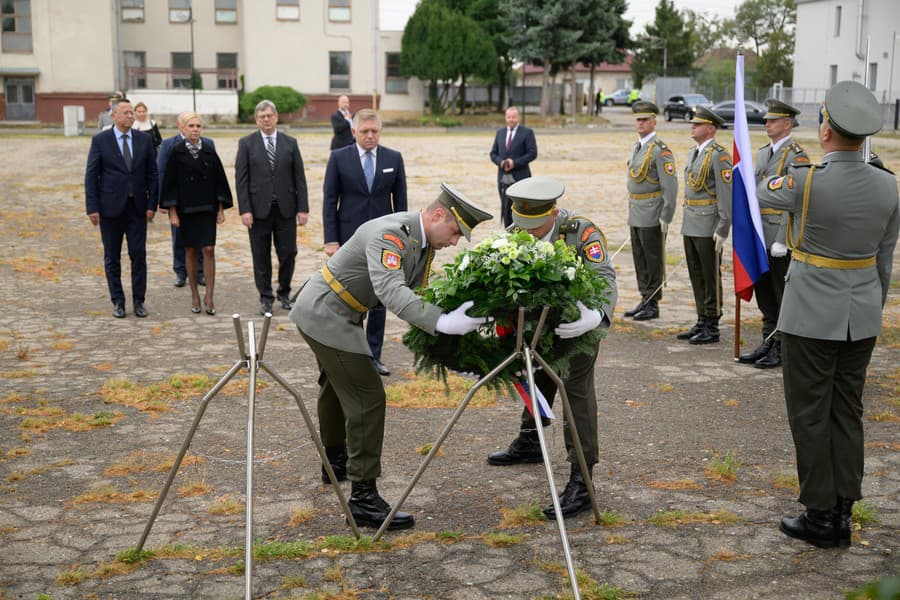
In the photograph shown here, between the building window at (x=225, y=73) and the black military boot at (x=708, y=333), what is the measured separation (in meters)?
53.4

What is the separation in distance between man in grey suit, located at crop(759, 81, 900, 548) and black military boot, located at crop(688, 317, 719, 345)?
435cm

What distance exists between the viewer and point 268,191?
10602mm

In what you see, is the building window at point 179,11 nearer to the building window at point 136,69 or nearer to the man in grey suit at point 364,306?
the building window at point 136,69

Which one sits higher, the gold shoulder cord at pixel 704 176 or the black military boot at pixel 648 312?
the gold shoulder cord at pixel 704 176

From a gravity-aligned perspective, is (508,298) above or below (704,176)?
below

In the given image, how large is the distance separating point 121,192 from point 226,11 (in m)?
52.0

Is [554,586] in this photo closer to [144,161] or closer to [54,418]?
[54,418]

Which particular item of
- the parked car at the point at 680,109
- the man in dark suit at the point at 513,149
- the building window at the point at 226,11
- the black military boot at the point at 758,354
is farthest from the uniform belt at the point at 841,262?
the building window at the point at 226,11

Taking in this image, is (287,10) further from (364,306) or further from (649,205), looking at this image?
(364,306)

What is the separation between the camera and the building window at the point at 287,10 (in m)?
57.1

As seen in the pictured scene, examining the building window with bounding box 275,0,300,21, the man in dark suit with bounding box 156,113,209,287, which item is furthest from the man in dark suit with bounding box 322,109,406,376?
the building window with bounding box 275,0,300,21

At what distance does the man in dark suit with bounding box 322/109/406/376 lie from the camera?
878 cm

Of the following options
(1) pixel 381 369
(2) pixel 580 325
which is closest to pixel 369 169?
(1) pixel 381 369

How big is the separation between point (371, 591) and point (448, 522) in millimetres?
946
